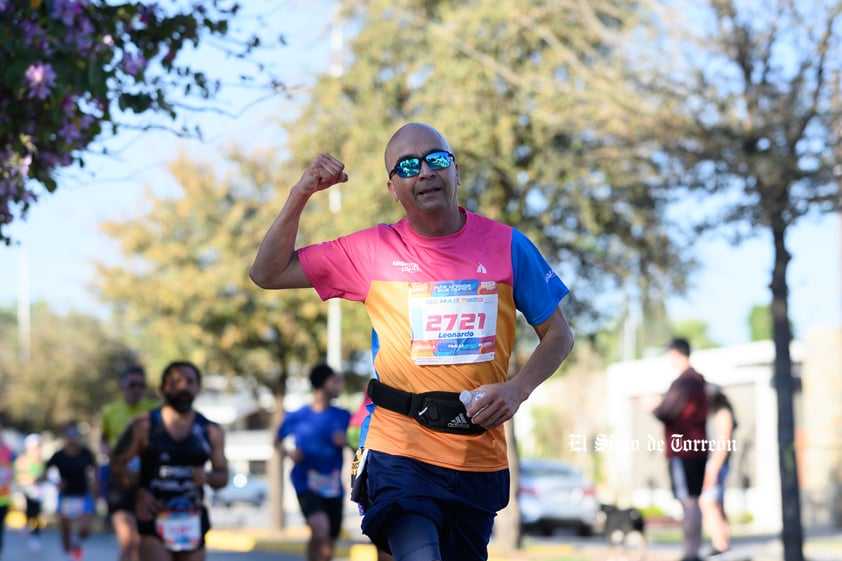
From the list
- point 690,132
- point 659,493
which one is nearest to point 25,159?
point 690,132

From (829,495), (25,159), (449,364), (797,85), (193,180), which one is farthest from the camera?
(193,180)

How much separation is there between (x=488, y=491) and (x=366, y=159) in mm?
17103

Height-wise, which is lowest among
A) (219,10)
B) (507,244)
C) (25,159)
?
(507,244)

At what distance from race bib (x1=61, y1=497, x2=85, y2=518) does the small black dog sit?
25.2 feet

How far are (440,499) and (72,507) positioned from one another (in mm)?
15381

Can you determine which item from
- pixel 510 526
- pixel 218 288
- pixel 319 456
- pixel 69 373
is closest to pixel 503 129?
pixel 510 526

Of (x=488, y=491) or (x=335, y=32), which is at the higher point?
(x=335, y=32)

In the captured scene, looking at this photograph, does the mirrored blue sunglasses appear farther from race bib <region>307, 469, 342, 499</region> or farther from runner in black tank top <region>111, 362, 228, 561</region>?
race bib <region>307, 469, 342, 499</region>

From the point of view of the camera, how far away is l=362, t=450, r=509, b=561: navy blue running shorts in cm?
485

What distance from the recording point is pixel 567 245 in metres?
21.2

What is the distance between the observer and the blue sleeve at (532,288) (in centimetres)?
504

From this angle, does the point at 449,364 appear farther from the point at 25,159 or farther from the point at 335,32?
the point at 335,32

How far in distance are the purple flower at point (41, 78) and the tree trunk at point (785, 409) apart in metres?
8.17

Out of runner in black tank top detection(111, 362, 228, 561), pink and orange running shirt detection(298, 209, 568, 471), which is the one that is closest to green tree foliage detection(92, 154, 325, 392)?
runner in black tank top detection(111, 362, 228, 561)
